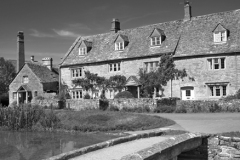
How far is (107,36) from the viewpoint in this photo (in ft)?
141

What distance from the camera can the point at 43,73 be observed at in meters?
44.9

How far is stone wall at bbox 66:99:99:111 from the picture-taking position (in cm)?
2976

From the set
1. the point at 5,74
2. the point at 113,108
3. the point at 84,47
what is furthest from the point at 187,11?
the point at 5,74

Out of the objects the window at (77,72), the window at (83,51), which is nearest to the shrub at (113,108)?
the window at (77,72)

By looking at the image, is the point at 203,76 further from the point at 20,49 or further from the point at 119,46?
the point at 20,49

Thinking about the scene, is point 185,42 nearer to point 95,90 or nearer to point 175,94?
point 175,94

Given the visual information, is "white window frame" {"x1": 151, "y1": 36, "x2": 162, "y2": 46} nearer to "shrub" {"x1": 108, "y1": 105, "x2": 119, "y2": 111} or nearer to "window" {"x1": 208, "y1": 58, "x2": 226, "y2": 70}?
"window" {"x1": 208, "y1": 58, "x2": 226, "y2": 70}

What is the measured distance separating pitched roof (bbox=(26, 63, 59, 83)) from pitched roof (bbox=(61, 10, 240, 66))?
369 cm

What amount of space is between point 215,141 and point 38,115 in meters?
13.3

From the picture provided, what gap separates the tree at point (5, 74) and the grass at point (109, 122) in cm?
3200

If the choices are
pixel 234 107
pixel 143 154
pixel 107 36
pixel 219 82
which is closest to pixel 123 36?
pixel 107 36

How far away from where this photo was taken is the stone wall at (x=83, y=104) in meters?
29.8

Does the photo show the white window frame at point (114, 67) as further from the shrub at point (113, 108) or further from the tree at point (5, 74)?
the tree at point (5, 74)

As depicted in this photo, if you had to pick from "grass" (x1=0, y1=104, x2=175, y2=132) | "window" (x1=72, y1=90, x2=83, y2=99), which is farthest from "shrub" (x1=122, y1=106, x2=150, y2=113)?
"window" (x1=72, y1=90, x2=83, y2=99)
